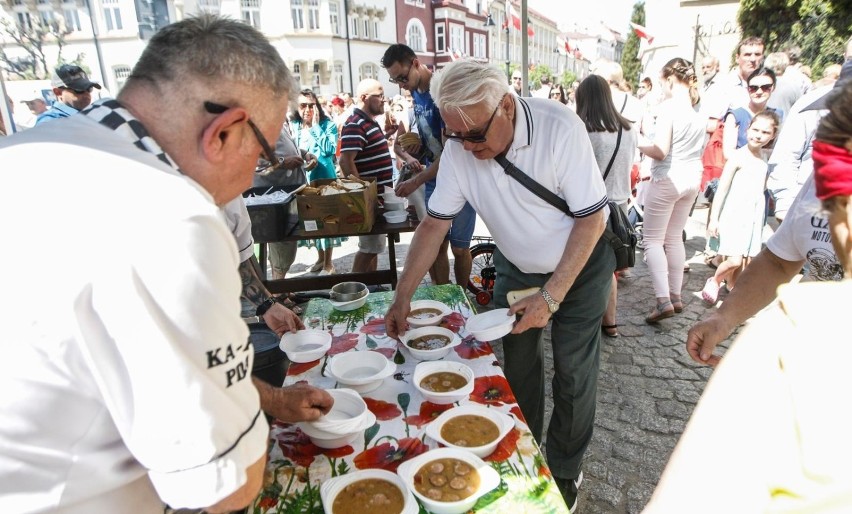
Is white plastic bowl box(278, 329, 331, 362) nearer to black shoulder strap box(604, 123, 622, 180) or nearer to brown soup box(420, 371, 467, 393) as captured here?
brown soup box(420, 371, 467, 393)

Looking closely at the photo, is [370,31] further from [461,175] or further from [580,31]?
[580,31]

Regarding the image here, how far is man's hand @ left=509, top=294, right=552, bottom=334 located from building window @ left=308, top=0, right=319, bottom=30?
3174cm

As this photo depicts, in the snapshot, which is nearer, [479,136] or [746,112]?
[479,136]

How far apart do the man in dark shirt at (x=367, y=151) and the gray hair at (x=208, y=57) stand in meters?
3.73

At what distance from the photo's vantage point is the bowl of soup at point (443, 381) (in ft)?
5.34

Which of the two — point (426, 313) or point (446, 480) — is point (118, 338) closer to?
point (446, 480)

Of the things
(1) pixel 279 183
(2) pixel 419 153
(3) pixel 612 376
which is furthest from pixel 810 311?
(1) pixel 279 183

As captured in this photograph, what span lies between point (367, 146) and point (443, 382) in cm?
359

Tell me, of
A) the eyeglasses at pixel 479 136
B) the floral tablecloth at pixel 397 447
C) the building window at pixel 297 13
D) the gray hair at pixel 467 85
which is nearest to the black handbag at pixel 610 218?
the eyeglasses at pixel 479 136

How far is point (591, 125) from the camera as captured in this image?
11.8 feet

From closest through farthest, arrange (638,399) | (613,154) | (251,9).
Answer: (638,399) < (613,154) < (251,9)

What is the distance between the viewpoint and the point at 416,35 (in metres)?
39.8

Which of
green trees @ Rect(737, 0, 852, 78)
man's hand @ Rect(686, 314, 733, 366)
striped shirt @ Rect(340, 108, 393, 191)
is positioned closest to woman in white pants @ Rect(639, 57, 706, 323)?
striped shirt @ Rect(340, 108, 393, 191)

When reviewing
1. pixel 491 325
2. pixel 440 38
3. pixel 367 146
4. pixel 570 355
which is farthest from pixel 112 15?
pixel 570 355
